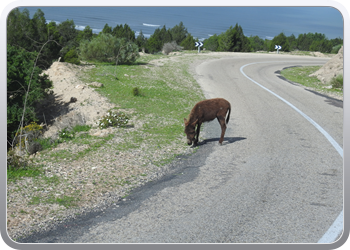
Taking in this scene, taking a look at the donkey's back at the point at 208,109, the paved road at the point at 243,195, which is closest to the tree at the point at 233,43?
the paved road at the point at 243,195

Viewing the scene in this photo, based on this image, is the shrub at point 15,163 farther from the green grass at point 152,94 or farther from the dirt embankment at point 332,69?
the dirt embankment at point 332,69

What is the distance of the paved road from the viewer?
4.36 meters

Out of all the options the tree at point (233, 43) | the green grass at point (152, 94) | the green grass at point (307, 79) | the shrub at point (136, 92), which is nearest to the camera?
the green grass at point (152, 94)

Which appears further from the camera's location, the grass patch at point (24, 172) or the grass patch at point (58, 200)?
the grass patch at point (24, 172)

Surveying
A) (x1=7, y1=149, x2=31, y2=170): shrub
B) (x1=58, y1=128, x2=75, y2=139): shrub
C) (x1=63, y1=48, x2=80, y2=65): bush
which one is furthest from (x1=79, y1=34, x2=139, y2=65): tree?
(x1=7, y1=149, x2=31, y2=170): shrub

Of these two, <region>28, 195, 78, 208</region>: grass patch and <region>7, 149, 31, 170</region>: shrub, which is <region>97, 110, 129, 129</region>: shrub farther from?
<region>28, 195, 78, 208</region>: grass patch

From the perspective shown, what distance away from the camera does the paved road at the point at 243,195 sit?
14.3 ft

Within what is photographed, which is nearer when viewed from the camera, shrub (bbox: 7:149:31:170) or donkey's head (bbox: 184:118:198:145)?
shrub (bbox: 7:149:31:170)

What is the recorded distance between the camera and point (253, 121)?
12.1m

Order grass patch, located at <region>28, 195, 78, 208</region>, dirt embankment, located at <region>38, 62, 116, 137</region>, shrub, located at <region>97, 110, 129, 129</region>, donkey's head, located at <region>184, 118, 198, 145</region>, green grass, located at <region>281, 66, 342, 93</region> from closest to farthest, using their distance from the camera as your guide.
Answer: grass patch, located at <region>28, 195, 78, 208</region> < donkey's head, located at <region>184, 118, 198, 145</region> < shrub, located at <region>97, 110, 129, 129</region> < dirt embankment, located at <region>38, 62, 116, 137</region> < green grass, located at <region>281, 66, 342, 93</region>

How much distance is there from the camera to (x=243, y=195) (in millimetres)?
5965

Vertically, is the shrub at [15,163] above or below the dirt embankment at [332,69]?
below

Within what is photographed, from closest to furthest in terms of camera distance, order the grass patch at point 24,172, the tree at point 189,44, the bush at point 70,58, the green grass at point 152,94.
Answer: the grass patch at point 24,172
the green grass at point 152,94
the bush at point 70,58
the tree at point 189,44
